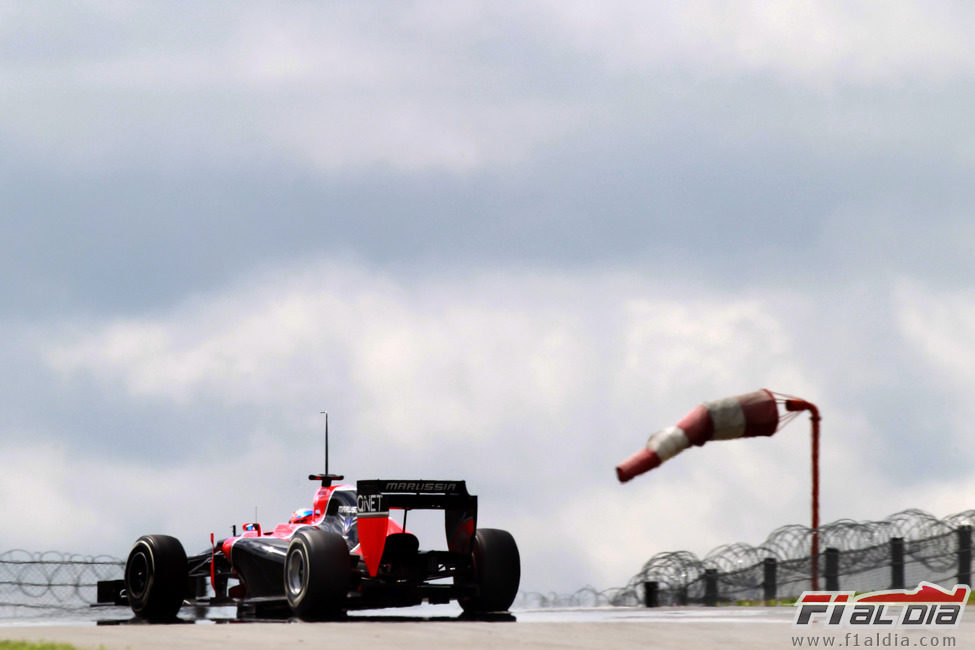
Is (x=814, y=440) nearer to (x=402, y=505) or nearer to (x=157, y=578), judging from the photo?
(x=402, y=505)

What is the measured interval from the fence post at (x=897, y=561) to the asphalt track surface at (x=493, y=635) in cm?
813

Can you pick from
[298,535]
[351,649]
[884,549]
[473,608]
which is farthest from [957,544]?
[351,649]

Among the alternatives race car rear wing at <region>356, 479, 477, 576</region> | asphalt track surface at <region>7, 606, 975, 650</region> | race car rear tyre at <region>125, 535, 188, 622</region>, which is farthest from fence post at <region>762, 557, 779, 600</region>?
race car rear tyre at <region>125, 535, 188, 622</region>

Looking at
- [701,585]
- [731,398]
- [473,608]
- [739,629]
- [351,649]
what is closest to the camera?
[351,649]

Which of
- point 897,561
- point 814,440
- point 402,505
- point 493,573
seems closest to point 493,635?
point 402,505

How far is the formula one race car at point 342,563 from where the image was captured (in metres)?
19.4

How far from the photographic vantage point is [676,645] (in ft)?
47.8

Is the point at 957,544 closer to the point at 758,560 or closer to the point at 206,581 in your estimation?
the point at 758,560

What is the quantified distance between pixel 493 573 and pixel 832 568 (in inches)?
330

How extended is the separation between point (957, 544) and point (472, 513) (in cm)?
987

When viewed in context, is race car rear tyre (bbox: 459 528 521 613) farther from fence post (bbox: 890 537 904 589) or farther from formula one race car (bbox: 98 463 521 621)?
fence post (bbox: 890 537 904 589)

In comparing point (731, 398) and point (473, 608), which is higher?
point (731, 398)

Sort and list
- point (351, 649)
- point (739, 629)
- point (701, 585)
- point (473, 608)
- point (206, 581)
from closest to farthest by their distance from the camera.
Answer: point (351, 649)
point (739, 629)
point (473, 608)
point (206, 581)
point (701, 585)

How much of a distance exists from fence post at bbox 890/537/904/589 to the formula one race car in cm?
814
